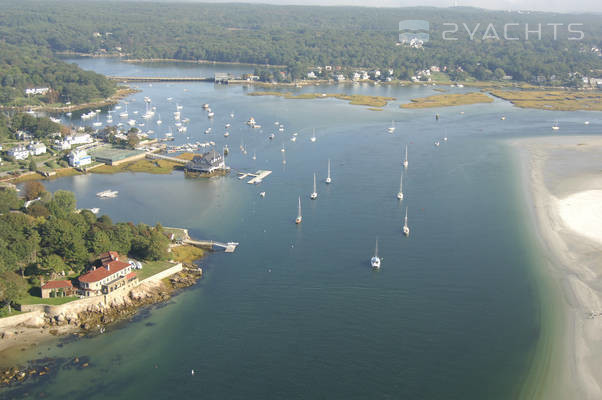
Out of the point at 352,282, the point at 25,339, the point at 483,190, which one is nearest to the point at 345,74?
the point at 483,190

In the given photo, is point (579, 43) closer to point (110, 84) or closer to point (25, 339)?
point (110, 84)

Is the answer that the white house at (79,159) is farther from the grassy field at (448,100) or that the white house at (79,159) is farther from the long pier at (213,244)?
the grassy field at (448,100)

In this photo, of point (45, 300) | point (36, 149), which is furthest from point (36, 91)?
point (45, 300)

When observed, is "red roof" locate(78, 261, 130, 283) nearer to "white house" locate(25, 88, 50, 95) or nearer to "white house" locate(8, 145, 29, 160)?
"white house" locate(8, 145, 29, 160)

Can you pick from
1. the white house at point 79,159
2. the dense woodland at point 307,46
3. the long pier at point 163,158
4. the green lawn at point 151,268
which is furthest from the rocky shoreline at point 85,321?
the dense woodland at point 307,46

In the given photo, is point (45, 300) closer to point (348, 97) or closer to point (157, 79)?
point (348, 97)

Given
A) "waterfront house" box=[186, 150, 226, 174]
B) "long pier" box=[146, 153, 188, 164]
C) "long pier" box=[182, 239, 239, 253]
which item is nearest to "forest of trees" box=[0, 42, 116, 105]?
"long pier" box=[146, 153, 188, 164]
